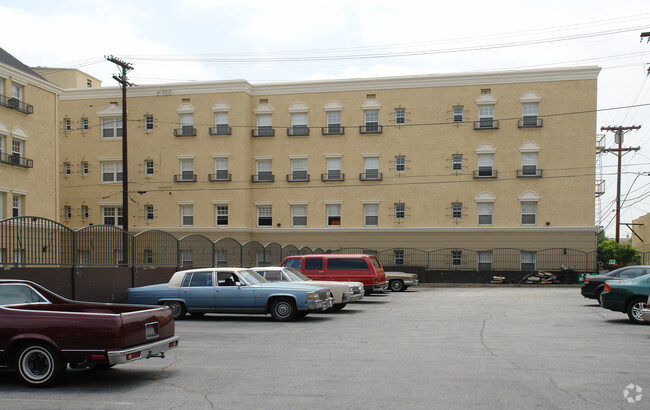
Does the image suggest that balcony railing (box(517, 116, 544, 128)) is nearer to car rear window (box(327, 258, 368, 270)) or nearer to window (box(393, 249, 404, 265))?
window (box(393, 249, 404, 265))

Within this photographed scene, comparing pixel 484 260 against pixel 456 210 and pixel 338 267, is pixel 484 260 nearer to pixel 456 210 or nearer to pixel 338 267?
pixel 456 210

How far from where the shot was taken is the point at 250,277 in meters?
18.1

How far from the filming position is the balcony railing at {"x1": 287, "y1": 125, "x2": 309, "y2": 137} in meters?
46.7

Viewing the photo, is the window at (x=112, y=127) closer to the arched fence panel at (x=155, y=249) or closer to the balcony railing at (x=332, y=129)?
the balcony railing at (x=332, y=129)

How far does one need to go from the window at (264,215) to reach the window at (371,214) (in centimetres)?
694

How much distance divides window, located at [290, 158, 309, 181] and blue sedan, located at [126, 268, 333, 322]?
28.7 m

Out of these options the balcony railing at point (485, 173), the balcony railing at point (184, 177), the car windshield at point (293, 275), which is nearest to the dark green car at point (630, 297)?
the car windshield at point (293, 275)

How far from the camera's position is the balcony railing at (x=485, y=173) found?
1735 inches

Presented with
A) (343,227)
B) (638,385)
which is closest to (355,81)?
(343,227)

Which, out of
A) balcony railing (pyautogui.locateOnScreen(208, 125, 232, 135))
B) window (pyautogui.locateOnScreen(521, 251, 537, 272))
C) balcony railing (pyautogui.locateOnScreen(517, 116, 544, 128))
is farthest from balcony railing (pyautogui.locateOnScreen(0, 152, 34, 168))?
window (pyautogui.locateOnScreen(521, 251, 537, 272))

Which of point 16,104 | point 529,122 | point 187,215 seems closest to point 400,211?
point 529,122

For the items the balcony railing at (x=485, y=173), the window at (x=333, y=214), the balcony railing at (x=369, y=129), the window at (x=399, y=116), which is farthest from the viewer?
the window at (x=333, y=214)

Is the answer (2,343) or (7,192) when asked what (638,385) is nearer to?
(2,343)

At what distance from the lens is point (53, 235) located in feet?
57.3
